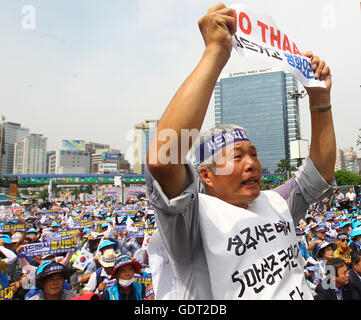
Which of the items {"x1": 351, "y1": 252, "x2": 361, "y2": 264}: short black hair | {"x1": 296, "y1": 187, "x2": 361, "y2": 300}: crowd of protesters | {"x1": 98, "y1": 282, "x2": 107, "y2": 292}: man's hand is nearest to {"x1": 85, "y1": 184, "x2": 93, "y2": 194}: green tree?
{"x1": 296, "y1": 187, "x2": 361, "y2": 300}: crowd of protesters

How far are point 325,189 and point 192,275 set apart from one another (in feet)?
3.25

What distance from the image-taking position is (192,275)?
1.30 metres

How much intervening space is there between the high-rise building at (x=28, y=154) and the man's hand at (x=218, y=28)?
13617 centimetres

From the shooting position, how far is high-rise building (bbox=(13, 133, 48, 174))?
400 ft

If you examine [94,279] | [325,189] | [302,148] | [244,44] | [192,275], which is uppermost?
[302,148]

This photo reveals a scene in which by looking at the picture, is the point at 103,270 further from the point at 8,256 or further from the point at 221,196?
the point at 221,196

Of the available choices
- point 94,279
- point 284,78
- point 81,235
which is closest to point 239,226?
point 94,279

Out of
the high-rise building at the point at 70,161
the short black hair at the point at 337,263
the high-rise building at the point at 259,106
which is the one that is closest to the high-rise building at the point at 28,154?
the high-rise building at the point at 70,161

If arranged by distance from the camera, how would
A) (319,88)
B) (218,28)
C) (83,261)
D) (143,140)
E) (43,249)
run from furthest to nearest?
(83,261), (43,249), (143,140), (319,88), (218,28)

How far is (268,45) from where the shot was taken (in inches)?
63.6

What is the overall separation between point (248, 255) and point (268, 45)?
3.69ft

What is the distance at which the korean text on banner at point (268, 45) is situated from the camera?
1.48 metres

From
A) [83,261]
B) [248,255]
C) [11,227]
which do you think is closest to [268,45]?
[248,255]
